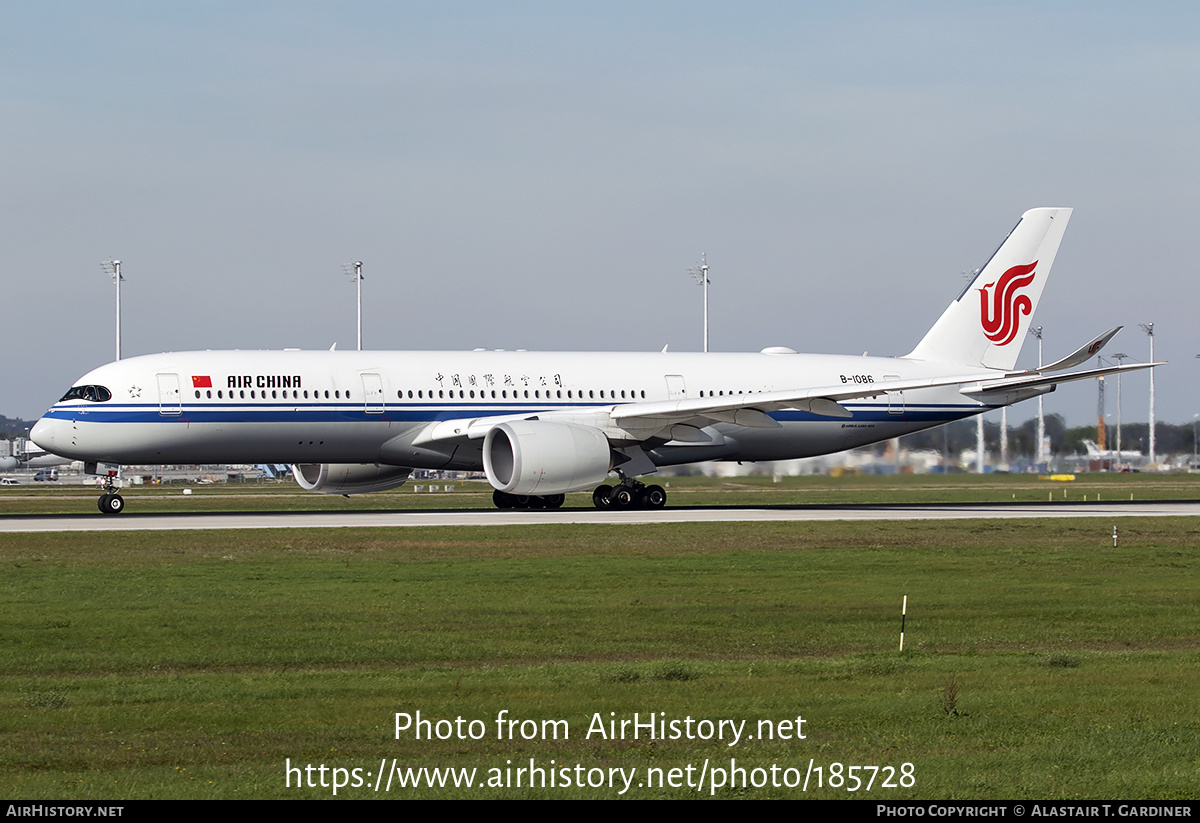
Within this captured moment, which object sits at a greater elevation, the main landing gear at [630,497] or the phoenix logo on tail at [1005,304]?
the phoenix logo on tail at [1005,304]

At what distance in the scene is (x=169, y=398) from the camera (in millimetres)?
35094

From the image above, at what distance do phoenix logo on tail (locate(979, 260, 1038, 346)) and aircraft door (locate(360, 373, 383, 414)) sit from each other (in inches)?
765

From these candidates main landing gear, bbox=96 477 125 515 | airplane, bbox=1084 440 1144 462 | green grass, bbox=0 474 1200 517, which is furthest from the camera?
airplane, bbox=1084 440 1144 462

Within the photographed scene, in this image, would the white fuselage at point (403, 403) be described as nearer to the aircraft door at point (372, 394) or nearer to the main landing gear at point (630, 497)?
the aircraft door at point (372, 394)

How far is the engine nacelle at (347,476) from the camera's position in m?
40.7

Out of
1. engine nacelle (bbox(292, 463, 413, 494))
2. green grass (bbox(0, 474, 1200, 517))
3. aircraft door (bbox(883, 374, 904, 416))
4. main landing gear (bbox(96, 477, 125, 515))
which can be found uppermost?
aircraft door (bbox(883, 374, 904, 416))

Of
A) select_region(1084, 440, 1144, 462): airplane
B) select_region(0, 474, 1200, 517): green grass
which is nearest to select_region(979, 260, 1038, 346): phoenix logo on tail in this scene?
select_region(0, 474, 1200, 517): green grass

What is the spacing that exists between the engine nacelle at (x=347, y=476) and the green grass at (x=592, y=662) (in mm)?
15265

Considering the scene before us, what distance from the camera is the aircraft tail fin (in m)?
43.9

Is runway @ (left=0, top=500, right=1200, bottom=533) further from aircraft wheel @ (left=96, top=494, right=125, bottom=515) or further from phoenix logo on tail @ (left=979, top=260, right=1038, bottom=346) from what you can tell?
phoenix logo on tail @ (left=979, top=260, right=1038, bottom=346)

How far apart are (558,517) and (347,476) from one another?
350 inches

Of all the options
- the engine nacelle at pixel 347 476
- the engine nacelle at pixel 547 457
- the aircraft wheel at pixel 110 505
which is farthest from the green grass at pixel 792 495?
the engine nacelle at pixel 547 457

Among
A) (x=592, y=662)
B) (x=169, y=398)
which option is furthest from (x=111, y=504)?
(x=592, y=662)
